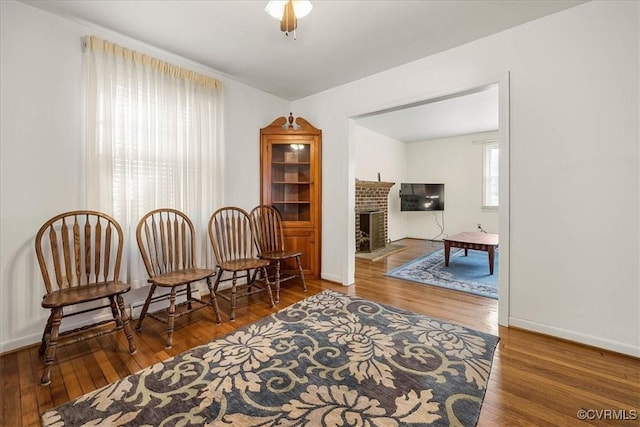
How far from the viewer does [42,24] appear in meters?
1.95

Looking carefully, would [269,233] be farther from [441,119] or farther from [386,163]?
[386,163]

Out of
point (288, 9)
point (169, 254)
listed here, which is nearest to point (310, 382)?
point (169, 254)

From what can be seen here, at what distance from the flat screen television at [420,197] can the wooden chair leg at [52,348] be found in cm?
590

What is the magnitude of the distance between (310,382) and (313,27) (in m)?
2.55

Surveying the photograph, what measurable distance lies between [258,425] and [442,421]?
0.86 meters

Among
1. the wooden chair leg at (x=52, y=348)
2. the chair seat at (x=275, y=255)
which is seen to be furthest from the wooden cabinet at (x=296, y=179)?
the wooden chair leg at (x=52, y=348)

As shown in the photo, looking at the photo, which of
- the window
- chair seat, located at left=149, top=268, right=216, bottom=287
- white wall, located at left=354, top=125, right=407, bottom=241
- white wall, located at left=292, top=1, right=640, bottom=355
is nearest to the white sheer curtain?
chair seat, located at left=149, top=268, right=216, bottom=287

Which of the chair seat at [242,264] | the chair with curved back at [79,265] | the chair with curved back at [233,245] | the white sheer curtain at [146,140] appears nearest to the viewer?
the chair with curved back at [79,265]

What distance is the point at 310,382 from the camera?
1.51m

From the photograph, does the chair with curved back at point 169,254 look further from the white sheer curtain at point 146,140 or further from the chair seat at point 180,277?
the white sheer curtain at point 146,140

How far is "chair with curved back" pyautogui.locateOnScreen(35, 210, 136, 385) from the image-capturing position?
5.71 ft

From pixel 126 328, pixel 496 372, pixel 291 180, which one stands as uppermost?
→ pixel 291 180

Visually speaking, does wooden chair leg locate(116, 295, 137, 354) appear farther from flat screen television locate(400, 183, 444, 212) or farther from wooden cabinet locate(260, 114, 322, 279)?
flat screen television locate(400, 183, 444, 212)

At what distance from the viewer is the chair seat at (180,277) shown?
2.01 metres
